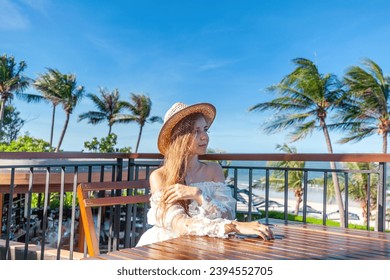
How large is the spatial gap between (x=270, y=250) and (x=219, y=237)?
24 centimetres

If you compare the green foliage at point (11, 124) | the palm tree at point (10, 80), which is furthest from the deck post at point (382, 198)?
the green foliage at point (11, 124)

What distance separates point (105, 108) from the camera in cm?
3356

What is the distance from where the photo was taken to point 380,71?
19891 millimetres

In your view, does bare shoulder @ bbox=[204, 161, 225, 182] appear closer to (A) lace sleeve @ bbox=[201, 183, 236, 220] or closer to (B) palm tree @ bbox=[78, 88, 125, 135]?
(A) lace sleeve @ bbox=[201, 183, 236, 220]

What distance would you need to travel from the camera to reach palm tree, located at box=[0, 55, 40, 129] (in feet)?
88.8

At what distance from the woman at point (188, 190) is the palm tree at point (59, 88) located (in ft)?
97.8

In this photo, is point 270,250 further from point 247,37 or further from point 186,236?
point 247,37

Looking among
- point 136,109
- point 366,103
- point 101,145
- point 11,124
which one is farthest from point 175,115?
point 11,124

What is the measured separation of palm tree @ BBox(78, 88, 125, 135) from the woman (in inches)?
1285

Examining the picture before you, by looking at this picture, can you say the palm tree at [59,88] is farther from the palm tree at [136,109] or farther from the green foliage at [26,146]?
the green foliage at [26,146]

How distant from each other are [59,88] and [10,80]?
12.3 feet

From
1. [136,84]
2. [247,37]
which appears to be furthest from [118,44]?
[247,37]

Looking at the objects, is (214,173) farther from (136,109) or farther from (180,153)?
(136,109)

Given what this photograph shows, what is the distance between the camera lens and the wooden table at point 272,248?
110 cm
